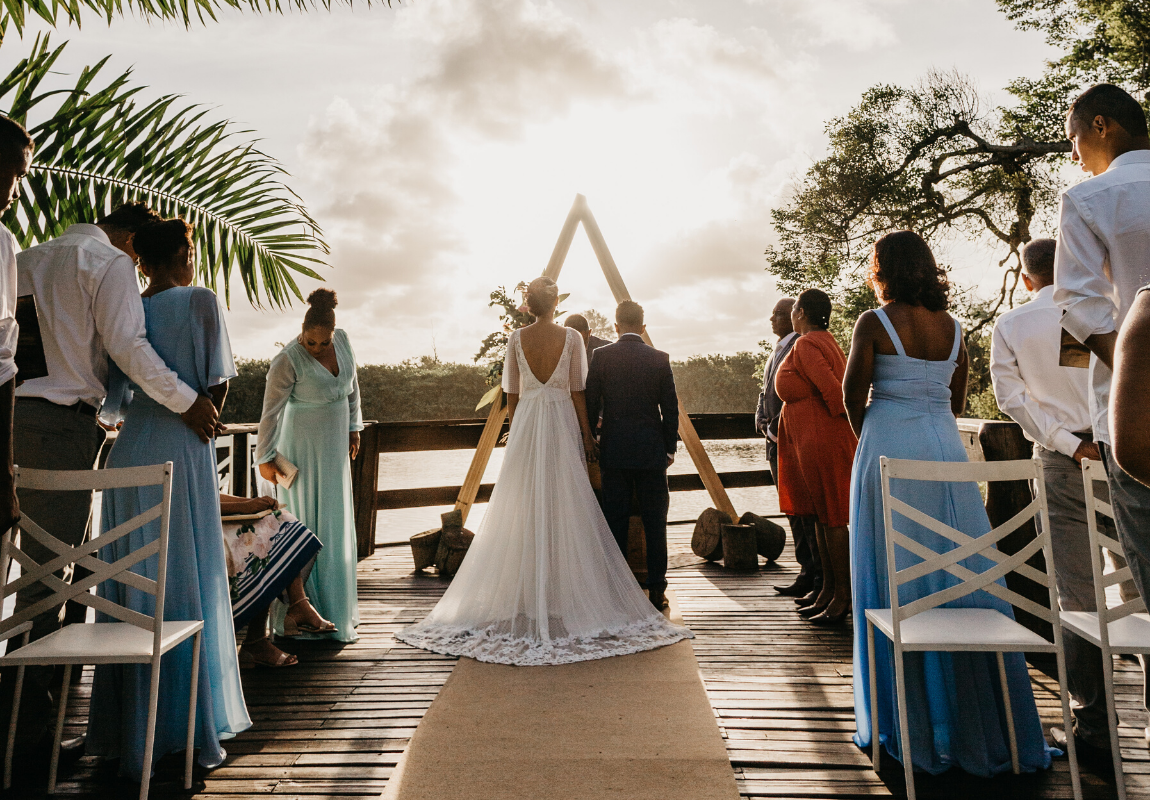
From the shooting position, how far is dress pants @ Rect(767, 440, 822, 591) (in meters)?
4.41

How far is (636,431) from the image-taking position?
4312mm

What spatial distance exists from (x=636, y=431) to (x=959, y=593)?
2.25 meters

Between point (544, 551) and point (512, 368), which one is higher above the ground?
point (512, 368)

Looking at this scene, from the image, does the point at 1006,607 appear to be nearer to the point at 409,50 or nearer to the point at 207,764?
the point at 207,764

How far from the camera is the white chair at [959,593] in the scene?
212cm

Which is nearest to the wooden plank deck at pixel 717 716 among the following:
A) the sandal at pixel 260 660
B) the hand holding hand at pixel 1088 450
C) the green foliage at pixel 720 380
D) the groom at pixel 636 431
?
the sandal at pixel 260 660

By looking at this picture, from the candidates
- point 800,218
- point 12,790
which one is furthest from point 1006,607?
point 800,218

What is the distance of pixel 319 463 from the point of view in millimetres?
4004

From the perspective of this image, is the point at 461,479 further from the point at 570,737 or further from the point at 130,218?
the point at 570,737

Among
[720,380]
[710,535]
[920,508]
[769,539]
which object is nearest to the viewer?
[920,508]

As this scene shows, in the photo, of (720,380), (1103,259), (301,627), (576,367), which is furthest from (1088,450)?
(720,380)

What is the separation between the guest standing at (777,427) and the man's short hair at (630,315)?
86cm

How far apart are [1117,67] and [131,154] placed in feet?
42.2

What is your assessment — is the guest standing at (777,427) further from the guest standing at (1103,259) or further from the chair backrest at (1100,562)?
the guest standing at (1103,259)
